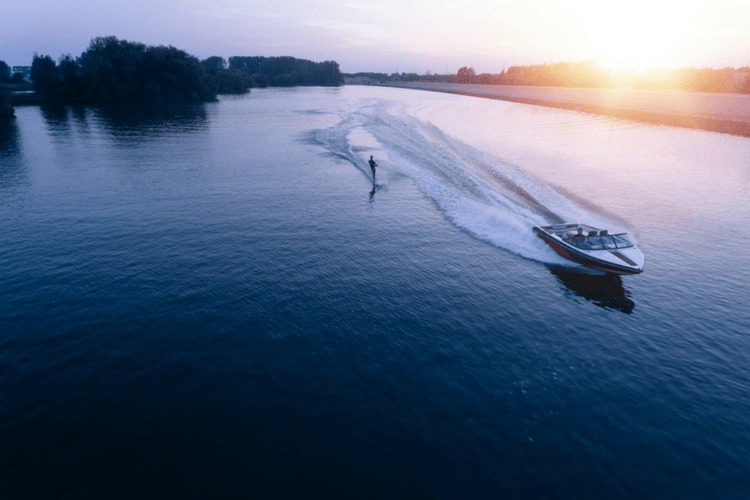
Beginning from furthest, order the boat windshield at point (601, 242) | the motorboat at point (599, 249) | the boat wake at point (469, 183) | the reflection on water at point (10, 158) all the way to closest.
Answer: the reflection on water at point (10, 158) → the boat wake at point (469, 183) → the boat windshield at point (601, 242) → the motorboat at point (599, 249)

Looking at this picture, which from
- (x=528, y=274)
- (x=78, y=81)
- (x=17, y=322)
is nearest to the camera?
(x=17, y=322)

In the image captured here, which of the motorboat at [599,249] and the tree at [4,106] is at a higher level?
the tree at [4,106]

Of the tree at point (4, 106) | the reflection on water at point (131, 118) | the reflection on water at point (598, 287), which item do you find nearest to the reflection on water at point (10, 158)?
the reflection on water at point (131, 118)

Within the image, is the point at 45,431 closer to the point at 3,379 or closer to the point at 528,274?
the point at 3,379

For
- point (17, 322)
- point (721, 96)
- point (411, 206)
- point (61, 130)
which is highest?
point (721, 96)

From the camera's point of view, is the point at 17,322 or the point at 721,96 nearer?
the point at 17,322

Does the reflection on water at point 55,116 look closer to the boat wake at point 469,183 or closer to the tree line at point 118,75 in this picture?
the tree line at point 118,75

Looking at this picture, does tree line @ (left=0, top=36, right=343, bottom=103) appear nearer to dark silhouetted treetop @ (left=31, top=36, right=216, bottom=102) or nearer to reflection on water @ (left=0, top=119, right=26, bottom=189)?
dark silhouetted treetop @ (left=31, top=36, right=216, bottom=102)

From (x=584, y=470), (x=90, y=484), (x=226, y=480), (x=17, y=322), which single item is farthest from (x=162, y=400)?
(x=584, y=470)
